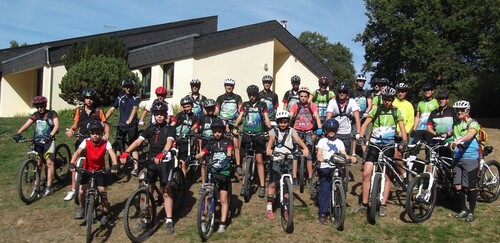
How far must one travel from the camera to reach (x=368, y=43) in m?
37.3

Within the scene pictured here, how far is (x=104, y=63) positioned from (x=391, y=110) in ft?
44.9

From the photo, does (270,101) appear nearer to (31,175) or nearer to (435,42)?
(31,175)

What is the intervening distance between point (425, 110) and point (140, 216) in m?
6.27

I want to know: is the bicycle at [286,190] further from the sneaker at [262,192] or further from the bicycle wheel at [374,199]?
the bicycle wheel at [374,199]

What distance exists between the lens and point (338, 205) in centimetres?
728

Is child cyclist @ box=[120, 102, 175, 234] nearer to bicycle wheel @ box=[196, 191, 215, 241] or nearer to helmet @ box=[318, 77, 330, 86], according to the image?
bicycle wheel @ box=[196, 191, 215, 241]

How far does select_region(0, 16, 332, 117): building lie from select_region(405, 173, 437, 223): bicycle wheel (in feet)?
40.3

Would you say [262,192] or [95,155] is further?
[262,192]

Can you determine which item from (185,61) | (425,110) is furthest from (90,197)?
(185,61)

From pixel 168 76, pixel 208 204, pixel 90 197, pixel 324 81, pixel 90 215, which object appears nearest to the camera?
pixel 90 215

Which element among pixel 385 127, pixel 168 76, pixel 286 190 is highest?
pixel 168 76

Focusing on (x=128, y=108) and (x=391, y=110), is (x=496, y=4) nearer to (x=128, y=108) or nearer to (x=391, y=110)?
(x=391, y=110)

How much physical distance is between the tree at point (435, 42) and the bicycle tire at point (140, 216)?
25.9 m

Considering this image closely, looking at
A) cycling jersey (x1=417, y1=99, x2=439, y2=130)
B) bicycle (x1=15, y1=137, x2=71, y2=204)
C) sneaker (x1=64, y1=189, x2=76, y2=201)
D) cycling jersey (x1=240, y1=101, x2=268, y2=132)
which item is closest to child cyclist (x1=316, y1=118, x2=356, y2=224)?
cycling jersey (x1=240, y1=101, x2=268, y2=132)
